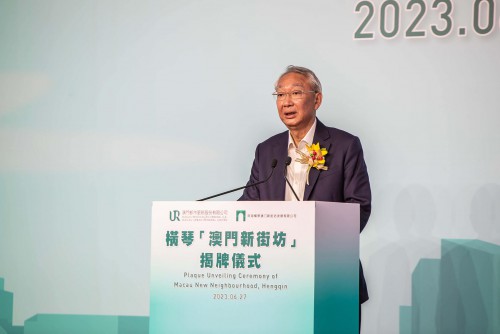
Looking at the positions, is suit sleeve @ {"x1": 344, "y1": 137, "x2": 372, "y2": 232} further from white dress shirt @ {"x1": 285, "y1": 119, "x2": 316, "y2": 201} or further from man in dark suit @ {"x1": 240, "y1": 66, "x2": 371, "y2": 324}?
white dress shirt @ {"x1": 285, "y1": 119, "x2": 316, "y2": 201}

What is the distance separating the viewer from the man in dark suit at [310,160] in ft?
10.7

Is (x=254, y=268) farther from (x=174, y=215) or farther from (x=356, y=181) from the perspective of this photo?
(x=356, y=181)

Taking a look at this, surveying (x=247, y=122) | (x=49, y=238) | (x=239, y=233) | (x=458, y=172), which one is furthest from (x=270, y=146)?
(x=49, y=238)

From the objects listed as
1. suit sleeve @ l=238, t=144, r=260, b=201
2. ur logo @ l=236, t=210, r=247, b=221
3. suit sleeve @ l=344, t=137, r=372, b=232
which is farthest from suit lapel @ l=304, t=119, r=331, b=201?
ur logo @ l=236, t=210, r=247, b=221

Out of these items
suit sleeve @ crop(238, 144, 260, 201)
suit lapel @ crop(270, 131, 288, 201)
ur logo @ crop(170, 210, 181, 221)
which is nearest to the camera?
ur logo @ crop(170, 210, 181, 221)

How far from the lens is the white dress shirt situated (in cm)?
330

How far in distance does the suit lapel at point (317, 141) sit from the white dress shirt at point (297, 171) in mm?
26

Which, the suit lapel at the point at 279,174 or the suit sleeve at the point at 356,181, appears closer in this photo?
the suit sleeve at the point at 356,181

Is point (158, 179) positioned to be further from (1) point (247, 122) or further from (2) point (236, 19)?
(2) point (236, 19)

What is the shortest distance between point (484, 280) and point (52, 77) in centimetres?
277

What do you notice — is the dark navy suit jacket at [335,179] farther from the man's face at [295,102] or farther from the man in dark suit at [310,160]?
the man's face at [295,102]

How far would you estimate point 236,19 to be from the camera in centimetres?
409

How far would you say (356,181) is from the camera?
3268mm

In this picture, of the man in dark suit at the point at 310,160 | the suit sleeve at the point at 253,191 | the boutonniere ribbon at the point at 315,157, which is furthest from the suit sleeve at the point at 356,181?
the suit sleeve at the point at 253,191
